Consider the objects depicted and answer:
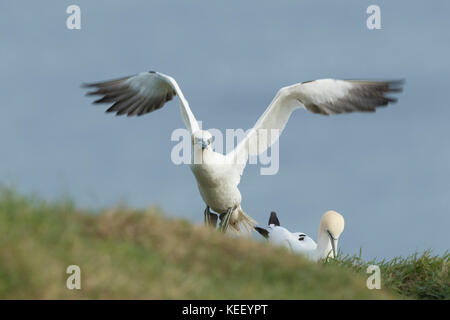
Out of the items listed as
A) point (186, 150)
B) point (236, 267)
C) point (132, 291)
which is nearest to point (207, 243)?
point (236, 267)

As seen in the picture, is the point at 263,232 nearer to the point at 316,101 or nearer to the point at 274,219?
the point at 274,219

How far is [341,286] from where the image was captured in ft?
21.9

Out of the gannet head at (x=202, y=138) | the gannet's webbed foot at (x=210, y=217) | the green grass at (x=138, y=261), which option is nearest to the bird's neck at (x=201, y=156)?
the gannet head at (x=202, y=138)

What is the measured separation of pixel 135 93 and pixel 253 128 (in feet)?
9.02

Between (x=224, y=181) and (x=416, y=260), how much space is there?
3.52 m

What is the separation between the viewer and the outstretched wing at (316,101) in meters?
11.1

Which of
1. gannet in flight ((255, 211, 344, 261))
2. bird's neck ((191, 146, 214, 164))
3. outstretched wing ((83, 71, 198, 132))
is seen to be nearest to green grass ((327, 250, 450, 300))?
gannet in flight ((255, 211, 344, 261))

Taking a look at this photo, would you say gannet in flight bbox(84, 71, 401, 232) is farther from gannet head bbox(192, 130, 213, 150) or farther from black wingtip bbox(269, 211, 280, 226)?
black wingtip bbox(269, 211, 280, 226)

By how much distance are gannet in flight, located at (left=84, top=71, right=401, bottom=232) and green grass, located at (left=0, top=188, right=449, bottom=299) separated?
3.79m

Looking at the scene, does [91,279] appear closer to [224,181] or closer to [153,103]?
[224,181]

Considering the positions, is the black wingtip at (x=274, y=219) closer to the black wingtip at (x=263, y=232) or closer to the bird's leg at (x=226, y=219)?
the black wingtip at (x=263, y=232)

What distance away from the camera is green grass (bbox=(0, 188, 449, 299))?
5.36 m

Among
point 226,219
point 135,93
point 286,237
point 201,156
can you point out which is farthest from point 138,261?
point 135,93
